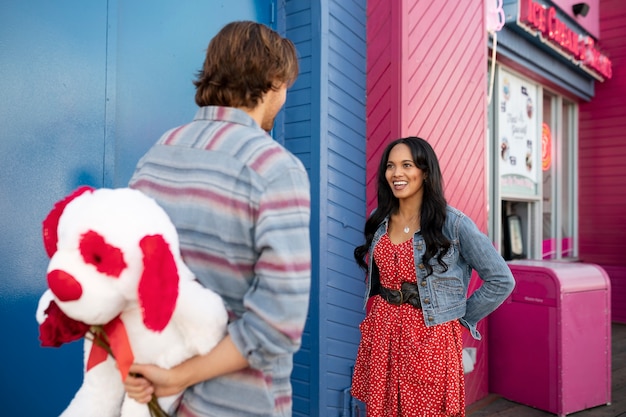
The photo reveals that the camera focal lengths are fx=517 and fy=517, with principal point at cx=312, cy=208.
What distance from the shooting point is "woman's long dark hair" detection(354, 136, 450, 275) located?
2311mm

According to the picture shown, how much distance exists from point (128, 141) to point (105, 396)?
1.43 m

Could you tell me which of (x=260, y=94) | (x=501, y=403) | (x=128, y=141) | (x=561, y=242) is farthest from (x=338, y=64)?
(x=561, y=242)

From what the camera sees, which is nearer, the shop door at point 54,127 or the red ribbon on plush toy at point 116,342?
the red ribbon on plush toy at point 116,342

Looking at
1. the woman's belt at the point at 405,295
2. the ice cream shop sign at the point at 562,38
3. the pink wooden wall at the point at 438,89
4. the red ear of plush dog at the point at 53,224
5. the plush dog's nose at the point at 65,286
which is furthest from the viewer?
the ice cream shop sign at the point at 562,38

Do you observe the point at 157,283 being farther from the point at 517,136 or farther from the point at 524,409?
the point at 517,136

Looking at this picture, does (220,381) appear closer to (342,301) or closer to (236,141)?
(236,141)

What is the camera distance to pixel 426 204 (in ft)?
8.00

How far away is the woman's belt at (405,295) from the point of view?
7.69 ft

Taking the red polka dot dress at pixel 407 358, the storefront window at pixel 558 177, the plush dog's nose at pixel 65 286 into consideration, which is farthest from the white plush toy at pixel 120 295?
the storefront window at pixel 558 177

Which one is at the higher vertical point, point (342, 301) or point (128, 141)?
point (128, 141)

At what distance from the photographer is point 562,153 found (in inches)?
303

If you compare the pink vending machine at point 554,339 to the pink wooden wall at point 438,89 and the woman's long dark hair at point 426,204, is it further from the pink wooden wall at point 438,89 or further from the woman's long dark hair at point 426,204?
the woman's long dark hair at point 426,204

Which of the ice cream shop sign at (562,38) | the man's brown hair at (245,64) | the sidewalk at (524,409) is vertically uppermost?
the ice cream shop sign at (562,38)

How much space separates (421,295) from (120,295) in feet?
5.44
